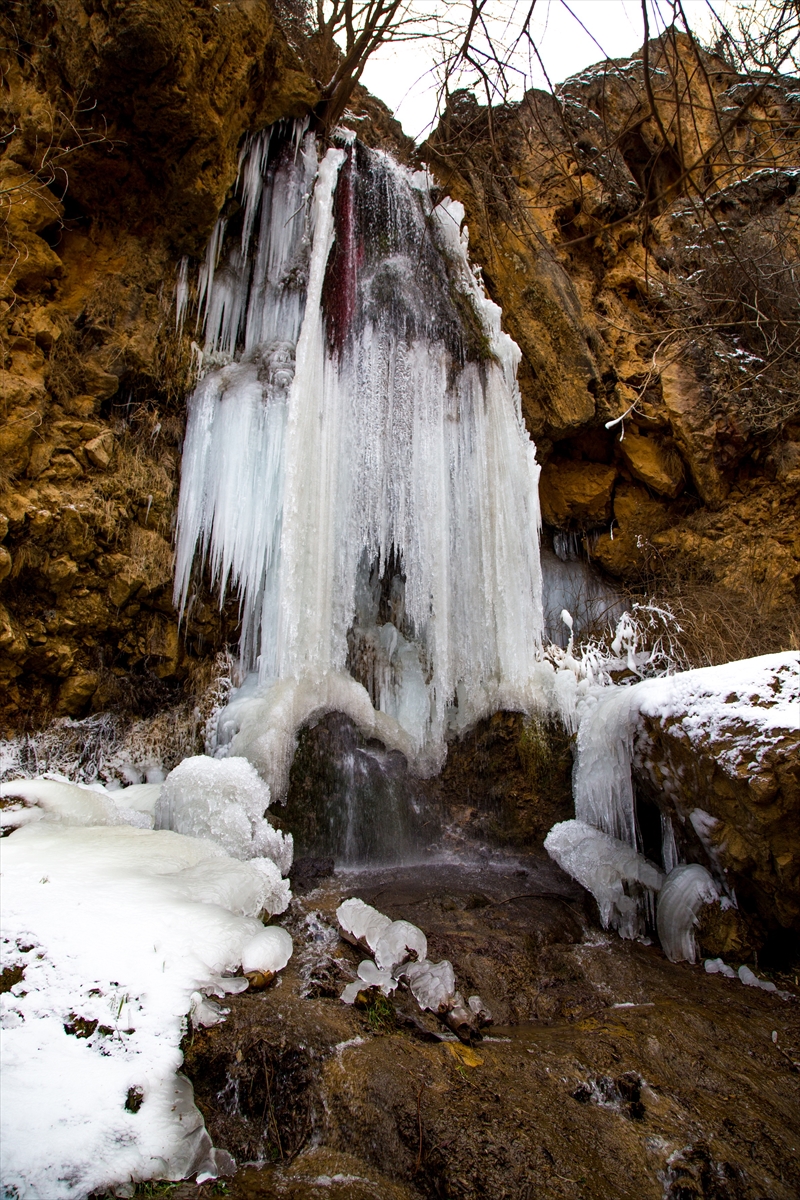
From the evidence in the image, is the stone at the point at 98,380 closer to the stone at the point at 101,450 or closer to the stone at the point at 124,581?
the stone at the point at 101,450

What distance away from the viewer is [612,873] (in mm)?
4188

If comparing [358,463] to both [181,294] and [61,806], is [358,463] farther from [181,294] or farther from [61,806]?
[61,806]

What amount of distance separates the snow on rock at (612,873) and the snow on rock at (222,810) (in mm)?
1872

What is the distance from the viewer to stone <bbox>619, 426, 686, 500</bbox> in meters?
7.59

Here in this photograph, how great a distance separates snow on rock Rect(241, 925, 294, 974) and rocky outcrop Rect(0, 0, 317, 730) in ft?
8.86

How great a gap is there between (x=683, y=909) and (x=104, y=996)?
302 cm

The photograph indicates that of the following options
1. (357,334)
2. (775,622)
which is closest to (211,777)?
(357,334)

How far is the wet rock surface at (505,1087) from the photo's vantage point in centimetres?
185

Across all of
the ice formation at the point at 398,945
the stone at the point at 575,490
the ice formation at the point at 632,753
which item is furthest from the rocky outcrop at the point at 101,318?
the stone at the point at 575,490

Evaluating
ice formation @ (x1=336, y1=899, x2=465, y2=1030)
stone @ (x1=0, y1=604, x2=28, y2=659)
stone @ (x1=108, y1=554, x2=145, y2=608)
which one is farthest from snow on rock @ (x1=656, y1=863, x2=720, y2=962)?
stone @ (x1=0, y1=604, x2=28, y2=659)

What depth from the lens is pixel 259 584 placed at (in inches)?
204

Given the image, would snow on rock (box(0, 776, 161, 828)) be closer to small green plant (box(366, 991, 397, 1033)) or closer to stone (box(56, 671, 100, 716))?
stone (box(56, 671, 100, 716))

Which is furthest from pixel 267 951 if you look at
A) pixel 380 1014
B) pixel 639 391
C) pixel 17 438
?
pixel 639 391

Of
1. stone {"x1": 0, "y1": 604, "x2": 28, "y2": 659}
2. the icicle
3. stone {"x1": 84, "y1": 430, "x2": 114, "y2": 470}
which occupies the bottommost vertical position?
stone {"x1": 0, "y1": 604, "x2": 28, "y2": 659}
